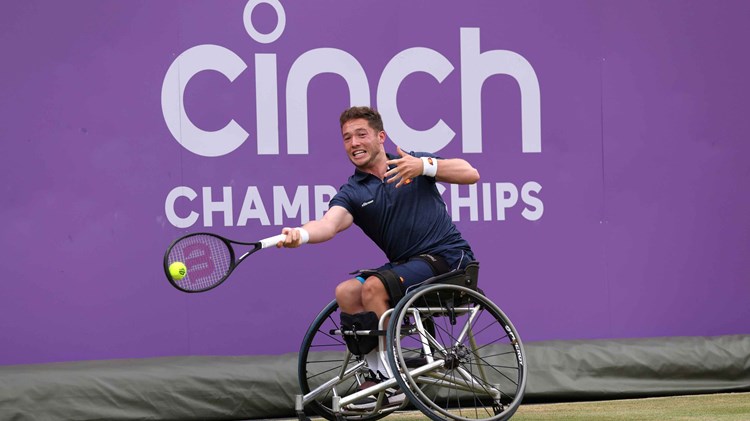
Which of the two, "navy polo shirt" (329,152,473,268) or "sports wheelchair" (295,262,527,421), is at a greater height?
"navy polo shirt" (329,152,473,268)

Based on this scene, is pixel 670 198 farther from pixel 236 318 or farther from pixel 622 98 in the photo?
pixel 236 318

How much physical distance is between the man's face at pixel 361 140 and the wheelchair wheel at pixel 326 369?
552 millimetres

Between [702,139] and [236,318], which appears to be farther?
[702,139]

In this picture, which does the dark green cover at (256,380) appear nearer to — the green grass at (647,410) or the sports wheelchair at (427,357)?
the green grass at (647,410)

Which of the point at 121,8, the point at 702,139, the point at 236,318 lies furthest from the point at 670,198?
the point at 121,8

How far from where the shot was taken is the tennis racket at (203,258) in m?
3.95

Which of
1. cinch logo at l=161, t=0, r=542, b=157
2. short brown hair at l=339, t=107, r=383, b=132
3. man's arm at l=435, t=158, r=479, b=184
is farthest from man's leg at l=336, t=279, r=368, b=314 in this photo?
cinch logo at l=161, t=0, r=542, b=157

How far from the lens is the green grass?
4461 millimetres

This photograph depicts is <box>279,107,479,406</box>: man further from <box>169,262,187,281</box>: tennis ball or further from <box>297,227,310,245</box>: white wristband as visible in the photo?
<box>169,262,187,281</box>: tennis ball

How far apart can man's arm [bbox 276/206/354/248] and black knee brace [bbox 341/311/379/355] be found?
0.30 metres

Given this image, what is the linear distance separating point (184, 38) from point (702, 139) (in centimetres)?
257

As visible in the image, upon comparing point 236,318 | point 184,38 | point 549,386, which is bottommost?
point 549,386

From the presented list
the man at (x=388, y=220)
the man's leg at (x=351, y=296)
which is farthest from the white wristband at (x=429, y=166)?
the man's leg at (x=351, y=296)

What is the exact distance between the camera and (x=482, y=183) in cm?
554
